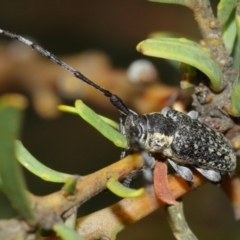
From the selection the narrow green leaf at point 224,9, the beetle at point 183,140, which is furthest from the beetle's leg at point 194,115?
the narrow green leaf at point 224,9

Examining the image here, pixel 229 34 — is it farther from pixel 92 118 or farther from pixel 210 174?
pixel 92 118

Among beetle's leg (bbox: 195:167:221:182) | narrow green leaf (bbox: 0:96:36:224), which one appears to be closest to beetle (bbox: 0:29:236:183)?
beetle's leg (bbox: 195:167:221:182)

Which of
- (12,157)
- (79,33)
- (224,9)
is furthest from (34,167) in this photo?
(79,33)

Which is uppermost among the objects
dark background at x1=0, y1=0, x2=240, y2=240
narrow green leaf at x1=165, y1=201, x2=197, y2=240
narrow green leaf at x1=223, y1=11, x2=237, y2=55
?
narrow green leaf at x1=223, y1=11, x2=237, y2=55

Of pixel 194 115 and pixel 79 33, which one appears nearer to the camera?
pixel 194 115

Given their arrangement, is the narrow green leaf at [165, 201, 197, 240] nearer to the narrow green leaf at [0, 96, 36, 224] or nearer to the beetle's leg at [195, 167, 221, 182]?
the beetle's leg at [195, 167, 221, 182]

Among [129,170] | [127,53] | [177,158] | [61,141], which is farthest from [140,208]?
[127,53]

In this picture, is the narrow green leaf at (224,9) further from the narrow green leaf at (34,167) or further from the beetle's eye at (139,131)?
the narrow green leaf at (34,167)

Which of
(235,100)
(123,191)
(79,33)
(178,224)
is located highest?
(235,100)
